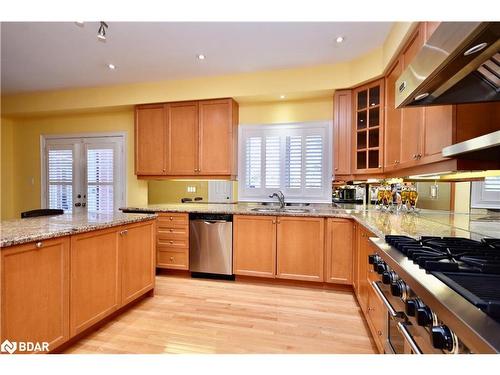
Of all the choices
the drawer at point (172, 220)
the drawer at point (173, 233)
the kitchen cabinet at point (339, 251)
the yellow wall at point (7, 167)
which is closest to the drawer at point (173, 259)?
the drawer at point (173, 233)

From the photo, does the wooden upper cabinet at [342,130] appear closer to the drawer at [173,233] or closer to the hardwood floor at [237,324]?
the hardwood floor at [237,324]

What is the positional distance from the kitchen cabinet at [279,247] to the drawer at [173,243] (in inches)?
25.8

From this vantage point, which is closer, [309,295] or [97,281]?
[97,281]

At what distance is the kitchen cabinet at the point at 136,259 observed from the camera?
213 centimetres

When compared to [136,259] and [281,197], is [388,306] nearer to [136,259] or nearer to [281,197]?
[136,259]

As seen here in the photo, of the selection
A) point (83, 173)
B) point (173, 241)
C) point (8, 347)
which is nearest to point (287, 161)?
point (173, 241)

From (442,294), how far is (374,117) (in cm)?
259

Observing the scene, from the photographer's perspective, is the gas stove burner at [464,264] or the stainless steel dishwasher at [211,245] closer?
the gas stove burner at [464,264]

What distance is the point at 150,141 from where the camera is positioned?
370 cm

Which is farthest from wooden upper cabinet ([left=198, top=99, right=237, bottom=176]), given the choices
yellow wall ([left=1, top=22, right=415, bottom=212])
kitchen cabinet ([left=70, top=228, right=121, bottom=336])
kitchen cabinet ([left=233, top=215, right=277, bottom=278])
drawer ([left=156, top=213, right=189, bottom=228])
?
kitchen cabinet ([left=70, top=228, right=121, bottom=336])
